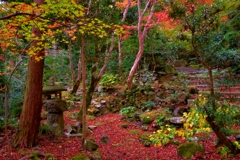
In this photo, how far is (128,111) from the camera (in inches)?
333

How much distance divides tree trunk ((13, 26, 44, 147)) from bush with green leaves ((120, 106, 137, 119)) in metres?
4.15

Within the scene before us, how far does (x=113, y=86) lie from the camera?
10594mm

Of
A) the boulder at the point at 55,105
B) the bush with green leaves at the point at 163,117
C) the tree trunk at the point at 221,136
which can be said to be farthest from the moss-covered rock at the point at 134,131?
the tree trunk at the point at 221,136

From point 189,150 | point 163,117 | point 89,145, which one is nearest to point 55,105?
point 89,145

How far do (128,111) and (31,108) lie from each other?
15.1 ft

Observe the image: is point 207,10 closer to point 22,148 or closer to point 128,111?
point 22,148

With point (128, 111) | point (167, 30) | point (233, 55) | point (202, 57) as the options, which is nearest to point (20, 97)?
point (128, 111)

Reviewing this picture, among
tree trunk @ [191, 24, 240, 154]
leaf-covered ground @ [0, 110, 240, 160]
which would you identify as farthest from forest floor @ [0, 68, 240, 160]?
tree trunk @ [191, 24, 240, 154]

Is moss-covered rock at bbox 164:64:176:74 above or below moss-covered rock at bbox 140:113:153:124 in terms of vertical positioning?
above

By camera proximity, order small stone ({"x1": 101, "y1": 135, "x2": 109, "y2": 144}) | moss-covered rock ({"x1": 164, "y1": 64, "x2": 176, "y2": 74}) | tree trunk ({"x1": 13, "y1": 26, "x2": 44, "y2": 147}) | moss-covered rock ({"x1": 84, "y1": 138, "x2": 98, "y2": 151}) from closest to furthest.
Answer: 1. tree trunk ({"x1": 13, "y1": 26, "x2": 44, "y2": 147})
2. moss-covered rock ({"x1": 84, "y1": 138, "x2": 98, "y2": 151})
3. small stone ({"x1": 101, "y1": 135, "x2": 109, "y2": 144})
4. moss-covered rock ({"x1": 164, "y1": 64, "x2": 176, "y2": 74})

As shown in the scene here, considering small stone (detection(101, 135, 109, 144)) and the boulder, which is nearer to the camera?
the boulder

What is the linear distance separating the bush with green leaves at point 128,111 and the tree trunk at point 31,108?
415 cm

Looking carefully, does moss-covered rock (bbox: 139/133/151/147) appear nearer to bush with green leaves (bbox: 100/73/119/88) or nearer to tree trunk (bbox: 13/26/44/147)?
tree trunk (bbox: 13/26/44/147)

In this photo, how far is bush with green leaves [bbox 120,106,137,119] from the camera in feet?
26.7
